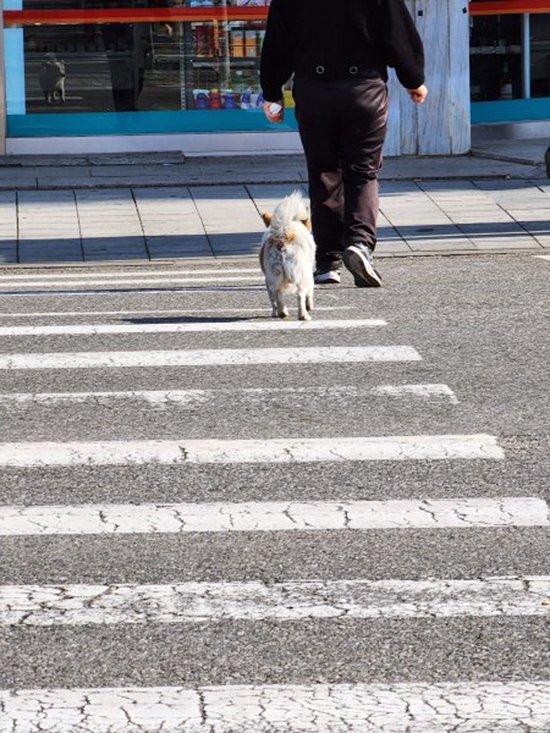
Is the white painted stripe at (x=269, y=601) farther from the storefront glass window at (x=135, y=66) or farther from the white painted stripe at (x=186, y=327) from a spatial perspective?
the storefront glass window at (x=135, y=66)

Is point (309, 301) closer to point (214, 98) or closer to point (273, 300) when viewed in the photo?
point (273, 300)

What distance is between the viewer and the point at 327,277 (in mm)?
10180

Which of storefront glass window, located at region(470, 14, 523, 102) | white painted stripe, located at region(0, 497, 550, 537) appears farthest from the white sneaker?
storefront glass window, located at region(470, 14, 523, 102)

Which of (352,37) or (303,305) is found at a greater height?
(352,37)

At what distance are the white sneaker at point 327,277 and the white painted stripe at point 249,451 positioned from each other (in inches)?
156

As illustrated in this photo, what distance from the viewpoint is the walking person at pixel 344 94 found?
32.2 feet

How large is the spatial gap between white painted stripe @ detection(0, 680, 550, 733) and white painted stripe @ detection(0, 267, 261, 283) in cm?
720

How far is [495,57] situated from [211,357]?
12368 millimetres

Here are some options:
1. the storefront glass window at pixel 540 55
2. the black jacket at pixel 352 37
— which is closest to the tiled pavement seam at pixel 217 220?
the black jacket at pixel 352 37

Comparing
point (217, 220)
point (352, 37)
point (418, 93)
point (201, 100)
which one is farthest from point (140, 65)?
point (352, 37)

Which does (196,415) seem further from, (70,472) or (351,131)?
(351,131)

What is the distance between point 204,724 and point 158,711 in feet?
0.41

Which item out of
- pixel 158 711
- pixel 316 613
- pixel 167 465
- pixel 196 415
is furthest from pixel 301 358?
pixel 158 711

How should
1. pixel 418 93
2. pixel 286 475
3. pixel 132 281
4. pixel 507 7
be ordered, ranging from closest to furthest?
pixel 286 475
pixel 418 93
pixel 132 281
pixel 507 7
